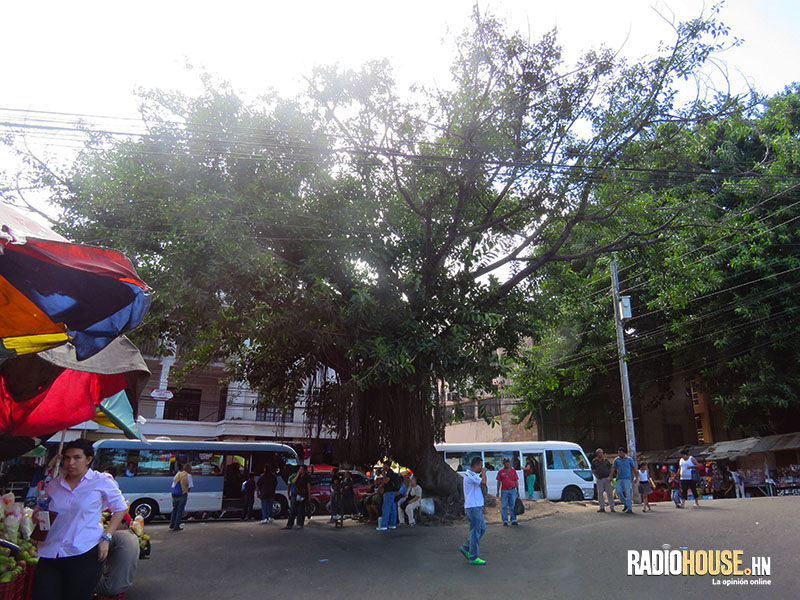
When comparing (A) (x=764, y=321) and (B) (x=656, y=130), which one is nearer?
(B) (x=656, y=130)

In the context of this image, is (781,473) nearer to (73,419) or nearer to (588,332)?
(588,332)

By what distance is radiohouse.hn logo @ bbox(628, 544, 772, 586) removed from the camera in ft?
21.7

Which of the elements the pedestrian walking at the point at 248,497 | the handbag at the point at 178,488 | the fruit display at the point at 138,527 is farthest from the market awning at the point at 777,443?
the fruit display at the point at 138,527

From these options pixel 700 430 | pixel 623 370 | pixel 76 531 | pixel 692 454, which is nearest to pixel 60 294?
pixel 76 531

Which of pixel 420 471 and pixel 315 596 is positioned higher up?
pixel 420 471

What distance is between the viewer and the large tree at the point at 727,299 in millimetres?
15219

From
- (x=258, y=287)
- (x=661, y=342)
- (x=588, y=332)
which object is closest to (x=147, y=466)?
(x=258, y=287)

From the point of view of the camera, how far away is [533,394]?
2394cm

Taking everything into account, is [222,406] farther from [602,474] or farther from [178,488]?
[602,474]

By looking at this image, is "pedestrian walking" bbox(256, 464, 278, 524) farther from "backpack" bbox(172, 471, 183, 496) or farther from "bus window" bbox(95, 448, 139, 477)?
"bus window" bbox(95, 448, 139, 477)

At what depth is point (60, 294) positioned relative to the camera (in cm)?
386

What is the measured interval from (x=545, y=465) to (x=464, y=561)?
12.2m

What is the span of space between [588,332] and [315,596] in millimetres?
20118

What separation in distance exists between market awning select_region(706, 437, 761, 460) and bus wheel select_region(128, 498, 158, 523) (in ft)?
72.3
